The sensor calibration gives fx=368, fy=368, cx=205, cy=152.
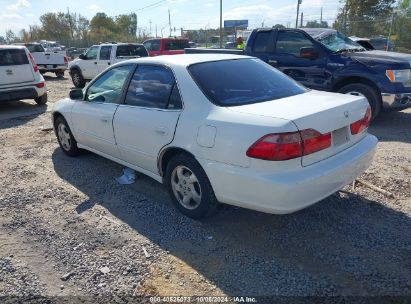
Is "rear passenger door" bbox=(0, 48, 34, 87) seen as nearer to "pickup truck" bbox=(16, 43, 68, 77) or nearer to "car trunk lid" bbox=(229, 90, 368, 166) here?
"pickup truck" bbox=(16, 43, 68, 77)

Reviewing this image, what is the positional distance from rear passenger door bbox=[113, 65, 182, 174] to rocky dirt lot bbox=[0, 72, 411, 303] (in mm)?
584

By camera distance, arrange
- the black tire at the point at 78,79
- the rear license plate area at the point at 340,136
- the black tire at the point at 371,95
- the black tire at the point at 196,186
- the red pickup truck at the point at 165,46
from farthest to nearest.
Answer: the red pickup truck at the point at 165,46 < the black tire at the point at 78,79 < the black tire at the point at 371,95 < the black tire at the point at 196,186 < the rear license plate area at the point at 340,136

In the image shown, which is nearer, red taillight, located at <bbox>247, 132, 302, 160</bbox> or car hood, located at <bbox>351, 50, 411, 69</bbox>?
red taillight, located at <bbox>247, 132, 302, 160</bbox>

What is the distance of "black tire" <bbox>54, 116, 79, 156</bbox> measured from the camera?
18.4ft

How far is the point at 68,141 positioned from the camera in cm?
572

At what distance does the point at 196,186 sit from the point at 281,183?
3.33ft

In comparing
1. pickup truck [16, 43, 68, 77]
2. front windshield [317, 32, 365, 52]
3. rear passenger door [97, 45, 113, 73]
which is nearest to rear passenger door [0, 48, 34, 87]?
rear passenger door [97, 45, 113, 73]

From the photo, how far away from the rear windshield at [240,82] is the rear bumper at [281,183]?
2.25ft

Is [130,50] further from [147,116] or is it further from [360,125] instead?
[360,125]

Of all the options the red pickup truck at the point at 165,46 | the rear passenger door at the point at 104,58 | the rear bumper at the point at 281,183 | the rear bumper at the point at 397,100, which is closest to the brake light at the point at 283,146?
the rear bumper at the point at 281,183

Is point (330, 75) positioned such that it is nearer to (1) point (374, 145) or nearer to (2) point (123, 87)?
(1) point (374, 145)

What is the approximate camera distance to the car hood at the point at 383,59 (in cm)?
674

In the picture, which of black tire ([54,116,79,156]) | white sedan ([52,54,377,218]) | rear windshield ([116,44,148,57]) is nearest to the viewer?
white sedan ([52,54,377,218])

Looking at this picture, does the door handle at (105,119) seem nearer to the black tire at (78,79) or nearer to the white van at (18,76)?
the white van at (18,76)
